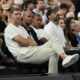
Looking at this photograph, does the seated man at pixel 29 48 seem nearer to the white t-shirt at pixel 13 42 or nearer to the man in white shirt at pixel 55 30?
the white t-shirt at pixel 13 42

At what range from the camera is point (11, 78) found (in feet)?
11.6

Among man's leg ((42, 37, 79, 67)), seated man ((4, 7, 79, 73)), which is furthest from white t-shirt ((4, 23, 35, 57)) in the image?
man's leg ((42, 37, 79, 67))

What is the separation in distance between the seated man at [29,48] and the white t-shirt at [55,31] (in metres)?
0.99

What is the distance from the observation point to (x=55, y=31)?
7.67m

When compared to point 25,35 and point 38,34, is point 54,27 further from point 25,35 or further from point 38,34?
point 25,35

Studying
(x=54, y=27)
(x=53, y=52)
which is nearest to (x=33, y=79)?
(x=53, y=52)

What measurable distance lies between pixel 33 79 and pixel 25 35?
320 cm

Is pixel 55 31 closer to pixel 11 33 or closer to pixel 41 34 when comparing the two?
pixel 41 34

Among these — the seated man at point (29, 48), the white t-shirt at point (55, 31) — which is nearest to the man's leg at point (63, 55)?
the seated man at point (29, 48)

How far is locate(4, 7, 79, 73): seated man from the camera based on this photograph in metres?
6.08

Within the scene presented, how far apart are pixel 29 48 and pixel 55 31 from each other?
1.44 metres

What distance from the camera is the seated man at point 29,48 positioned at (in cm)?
608

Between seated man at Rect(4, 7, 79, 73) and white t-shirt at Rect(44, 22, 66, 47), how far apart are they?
0.99 meters

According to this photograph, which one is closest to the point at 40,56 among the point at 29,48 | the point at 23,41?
the point at 29,48
